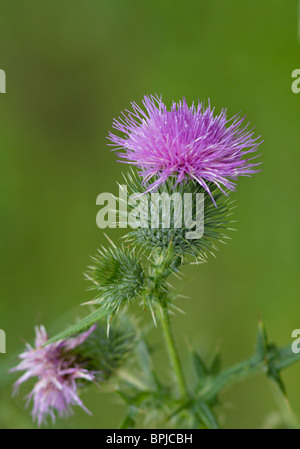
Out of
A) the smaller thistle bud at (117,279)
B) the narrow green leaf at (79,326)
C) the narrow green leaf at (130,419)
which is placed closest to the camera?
the narrow green leaf at (79,326)

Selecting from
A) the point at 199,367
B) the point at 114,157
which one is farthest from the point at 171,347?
the point at 114,157

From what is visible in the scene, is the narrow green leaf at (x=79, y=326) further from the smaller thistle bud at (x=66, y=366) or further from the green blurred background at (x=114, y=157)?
the green blurred background at (x=114, y=157)

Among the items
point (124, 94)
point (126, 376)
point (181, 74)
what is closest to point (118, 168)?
point (124, 94)

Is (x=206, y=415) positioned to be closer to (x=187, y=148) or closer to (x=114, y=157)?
(x=187, y=148)

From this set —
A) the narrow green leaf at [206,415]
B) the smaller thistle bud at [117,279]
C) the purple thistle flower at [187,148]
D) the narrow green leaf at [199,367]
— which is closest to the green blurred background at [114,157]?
the narrow green leaf at [199,367]

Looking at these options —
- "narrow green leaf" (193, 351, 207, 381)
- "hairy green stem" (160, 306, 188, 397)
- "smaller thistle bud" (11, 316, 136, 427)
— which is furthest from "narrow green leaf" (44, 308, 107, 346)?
"narrow green leaf" (193, 351, 207, 381)

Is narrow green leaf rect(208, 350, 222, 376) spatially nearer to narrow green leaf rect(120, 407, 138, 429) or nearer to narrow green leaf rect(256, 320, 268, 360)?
narrow green leaf rect(256, 320, 268, 360)
